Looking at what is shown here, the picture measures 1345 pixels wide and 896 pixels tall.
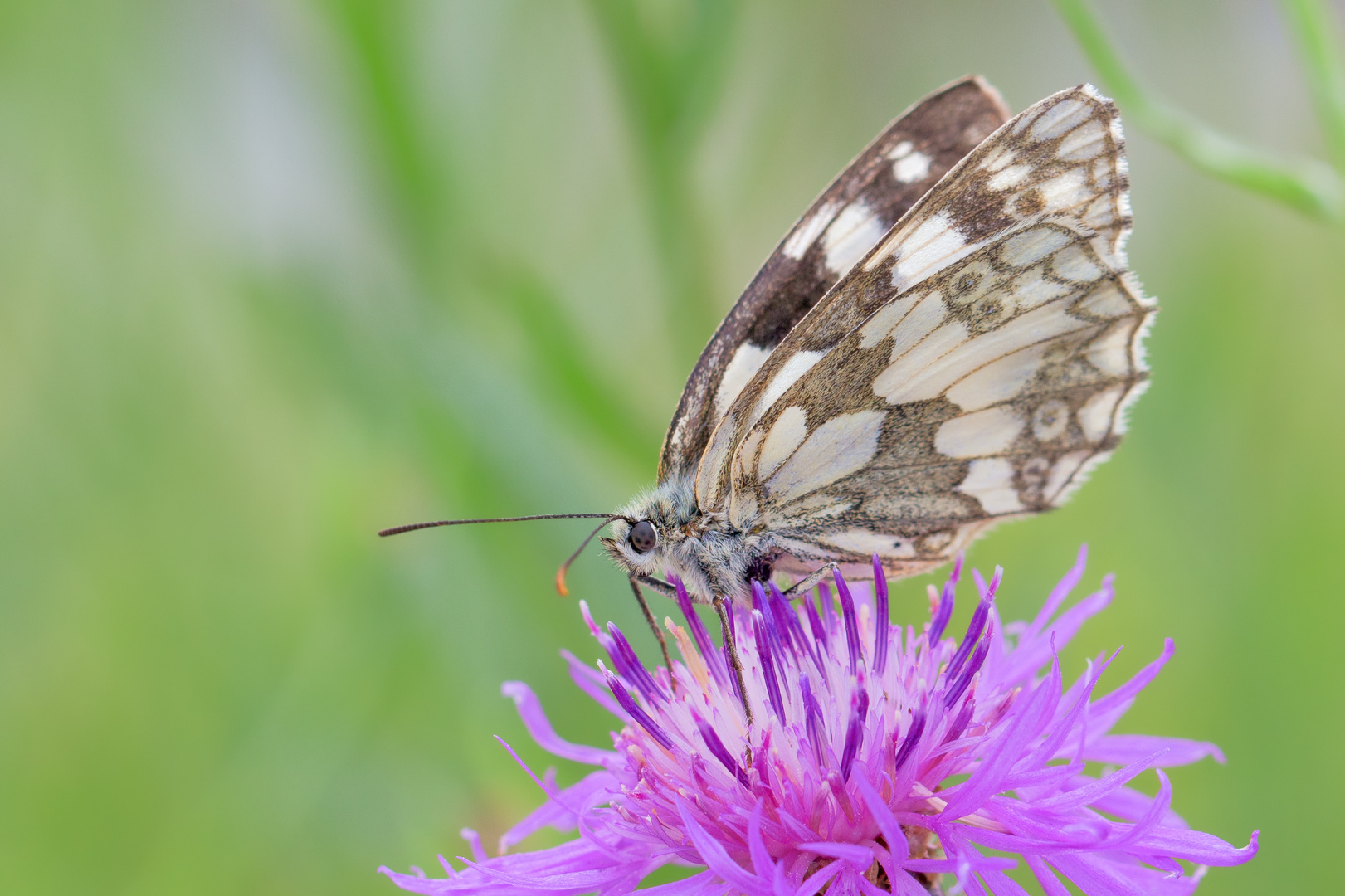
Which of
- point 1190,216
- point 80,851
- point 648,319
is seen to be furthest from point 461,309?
point 1190,216

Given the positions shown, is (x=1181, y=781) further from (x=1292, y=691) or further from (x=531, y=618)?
(x=531, y=618)

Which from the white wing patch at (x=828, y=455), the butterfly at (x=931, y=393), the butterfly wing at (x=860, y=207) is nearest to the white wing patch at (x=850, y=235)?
the butterfly wing at (x=860, y=207)

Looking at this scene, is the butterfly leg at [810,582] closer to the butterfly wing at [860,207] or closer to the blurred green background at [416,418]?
the butterfly wing at [860,207]

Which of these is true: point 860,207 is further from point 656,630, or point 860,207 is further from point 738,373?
point 656,630

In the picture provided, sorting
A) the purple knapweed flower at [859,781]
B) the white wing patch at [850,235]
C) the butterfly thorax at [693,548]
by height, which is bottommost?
the purple knapweed flower at [859,781]

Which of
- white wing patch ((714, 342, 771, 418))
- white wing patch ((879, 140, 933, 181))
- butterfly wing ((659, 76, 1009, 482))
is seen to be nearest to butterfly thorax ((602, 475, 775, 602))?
white wing patch ((714, 342, 771, 418))

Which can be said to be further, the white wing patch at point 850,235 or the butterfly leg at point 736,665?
Answer: the white wing patch at point 850,235

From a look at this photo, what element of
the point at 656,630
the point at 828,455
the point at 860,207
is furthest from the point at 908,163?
the point at 656,630
